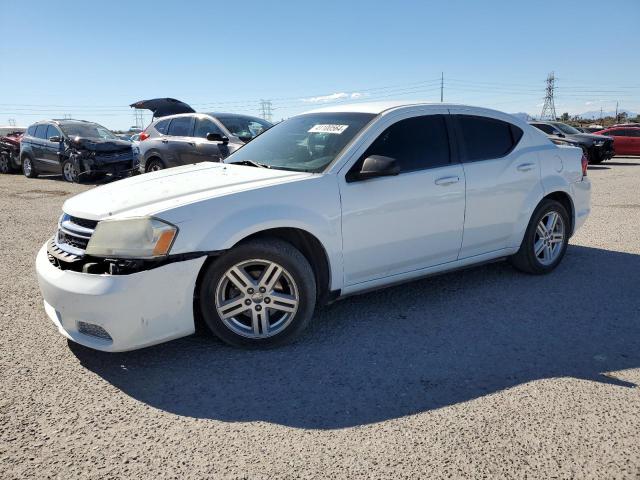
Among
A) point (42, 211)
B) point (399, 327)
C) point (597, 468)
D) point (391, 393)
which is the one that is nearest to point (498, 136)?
point (399, 327)

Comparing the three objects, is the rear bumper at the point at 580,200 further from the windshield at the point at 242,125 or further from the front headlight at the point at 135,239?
the windshield at the point at 242,125

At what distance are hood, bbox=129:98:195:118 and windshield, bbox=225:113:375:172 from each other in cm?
1402

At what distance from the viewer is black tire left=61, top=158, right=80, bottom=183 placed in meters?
13.2

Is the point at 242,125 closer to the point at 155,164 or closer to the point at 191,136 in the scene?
the point at 191,136

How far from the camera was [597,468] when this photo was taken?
7.09ft

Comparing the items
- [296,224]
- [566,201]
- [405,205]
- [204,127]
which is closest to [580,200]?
[566,201]

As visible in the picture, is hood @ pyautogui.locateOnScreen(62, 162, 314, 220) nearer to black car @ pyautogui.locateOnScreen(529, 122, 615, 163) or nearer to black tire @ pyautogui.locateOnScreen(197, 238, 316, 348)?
black tire @ pyautogui.locateOnScreen(197, 238, 316, 348)

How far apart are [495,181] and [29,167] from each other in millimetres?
15220

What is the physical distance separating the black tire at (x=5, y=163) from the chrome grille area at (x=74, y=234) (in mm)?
16542

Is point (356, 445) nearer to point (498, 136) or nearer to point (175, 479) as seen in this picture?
point (175, 479)

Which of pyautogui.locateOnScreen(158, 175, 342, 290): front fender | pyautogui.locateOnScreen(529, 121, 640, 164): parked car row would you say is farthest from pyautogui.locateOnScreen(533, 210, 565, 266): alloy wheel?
pyautogui.locateOnScreen(529, 121, 640, 164): parked car row

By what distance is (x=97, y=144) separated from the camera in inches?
507

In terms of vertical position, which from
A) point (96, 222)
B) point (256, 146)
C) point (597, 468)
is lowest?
point (597, 468)

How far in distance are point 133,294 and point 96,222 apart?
576 millimetres
